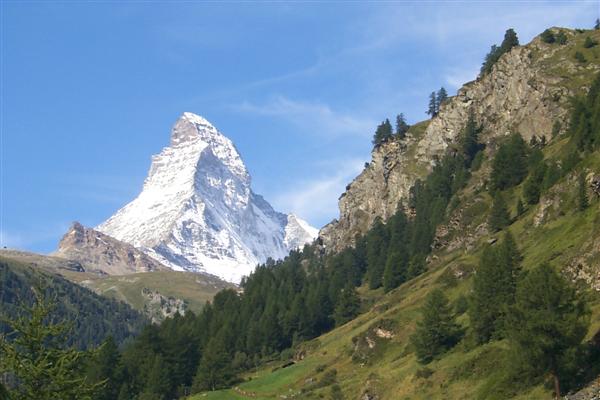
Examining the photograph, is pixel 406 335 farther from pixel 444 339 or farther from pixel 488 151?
pixel 488 151

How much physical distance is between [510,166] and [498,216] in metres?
22.2

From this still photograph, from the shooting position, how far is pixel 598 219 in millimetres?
89125

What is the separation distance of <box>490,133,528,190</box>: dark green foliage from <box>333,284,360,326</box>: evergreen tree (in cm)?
4083

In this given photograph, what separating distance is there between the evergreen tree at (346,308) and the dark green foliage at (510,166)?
4083 cm

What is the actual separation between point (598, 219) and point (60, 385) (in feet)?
233

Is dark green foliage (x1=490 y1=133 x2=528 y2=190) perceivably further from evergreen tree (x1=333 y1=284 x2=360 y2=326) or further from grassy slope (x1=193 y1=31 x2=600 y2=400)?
evergreen tree (x1=333 y1=284 x2=360 y2=326)

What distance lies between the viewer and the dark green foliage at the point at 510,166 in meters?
160

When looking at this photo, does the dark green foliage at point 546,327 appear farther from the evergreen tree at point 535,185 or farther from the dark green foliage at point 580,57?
the dark green foliage at point 580,57

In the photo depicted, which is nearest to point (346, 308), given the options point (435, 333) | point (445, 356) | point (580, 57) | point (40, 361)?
point (435, 333)

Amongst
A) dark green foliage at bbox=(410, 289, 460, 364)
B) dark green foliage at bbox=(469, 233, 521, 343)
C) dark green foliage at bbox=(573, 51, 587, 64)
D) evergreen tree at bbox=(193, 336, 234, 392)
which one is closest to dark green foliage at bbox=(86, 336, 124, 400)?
evergreen tree at bbox=(193, 336, 234, 392)

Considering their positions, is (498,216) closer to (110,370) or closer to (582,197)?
(582,197)

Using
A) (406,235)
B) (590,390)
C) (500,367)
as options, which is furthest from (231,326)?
(590,390)

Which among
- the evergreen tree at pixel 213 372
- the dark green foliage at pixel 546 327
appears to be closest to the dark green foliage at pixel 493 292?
the dark green foliage at pixel 546 327

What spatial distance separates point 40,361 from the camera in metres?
39.2
